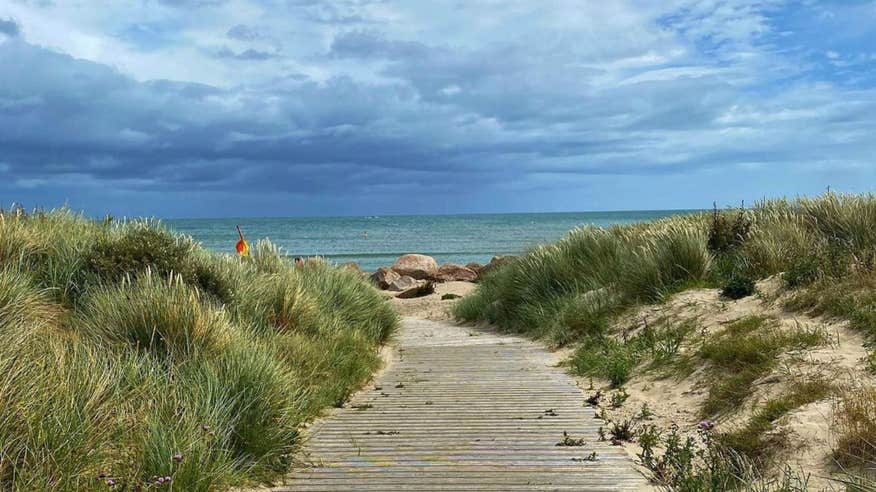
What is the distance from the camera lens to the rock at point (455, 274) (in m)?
30.9

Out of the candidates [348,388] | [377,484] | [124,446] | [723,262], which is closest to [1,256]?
[348,388]

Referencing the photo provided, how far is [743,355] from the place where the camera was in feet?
25.8

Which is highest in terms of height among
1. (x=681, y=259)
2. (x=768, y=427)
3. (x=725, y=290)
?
(x=681, y=259)

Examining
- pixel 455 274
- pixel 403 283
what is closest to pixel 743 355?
pixel 403 283

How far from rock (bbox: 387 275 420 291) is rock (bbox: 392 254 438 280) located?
1.63 meters

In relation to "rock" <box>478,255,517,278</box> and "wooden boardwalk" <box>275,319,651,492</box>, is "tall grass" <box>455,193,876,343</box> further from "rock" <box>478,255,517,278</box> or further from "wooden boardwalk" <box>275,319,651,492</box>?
"rock" <box>478,255,517,278</box>

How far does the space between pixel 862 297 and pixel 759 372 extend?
6.91ft

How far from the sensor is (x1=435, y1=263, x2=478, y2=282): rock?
30.9 m

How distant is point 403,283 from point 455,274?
352 centimetres

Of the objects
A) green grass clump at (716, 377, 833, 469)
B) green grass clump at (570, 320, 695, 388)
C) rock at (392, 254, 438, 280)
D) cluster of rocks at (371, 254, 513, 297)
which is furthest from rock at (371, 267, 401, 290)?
green grass clump at (716, 377, 833, 469)

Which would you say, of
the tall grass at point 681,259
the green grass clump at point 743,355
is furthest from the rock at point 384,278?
the green grass clump at point 743,355

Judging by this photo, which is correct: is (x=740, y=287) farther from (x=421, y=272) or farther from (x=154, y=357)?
(x=421, y=272)

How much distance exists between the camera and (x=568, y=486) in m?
5.27

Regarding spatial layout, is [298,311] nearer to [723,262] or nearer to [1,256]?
[1,256]
